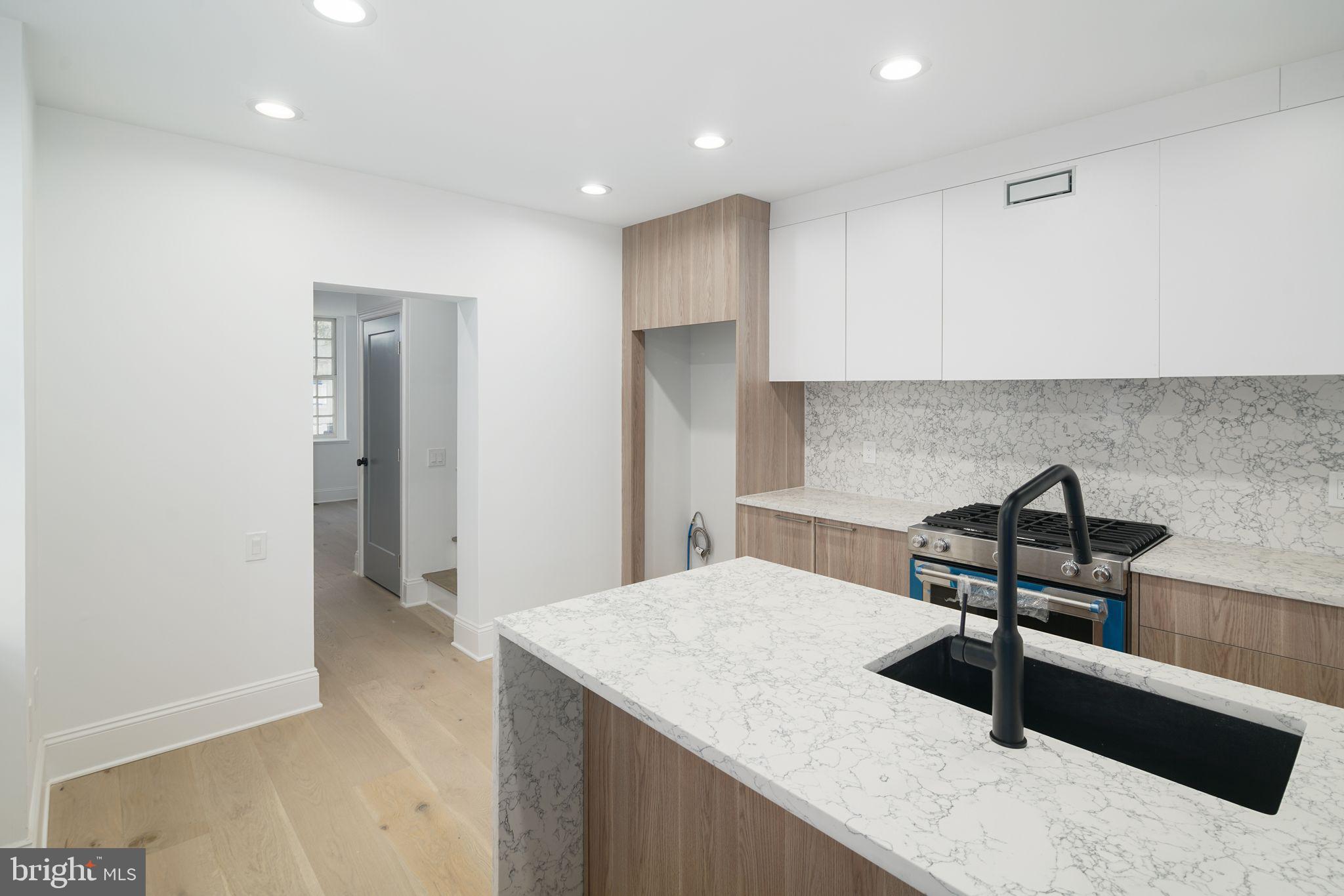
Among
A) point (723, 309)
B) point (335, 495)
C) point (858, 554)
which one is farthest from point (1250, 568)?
point (335, 495)

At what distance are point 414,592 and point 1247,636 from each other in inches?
173

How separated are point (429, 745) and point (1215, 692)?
267cm

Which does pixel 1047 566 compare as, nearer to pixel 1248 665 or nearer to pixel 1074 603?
pixel 1074 603

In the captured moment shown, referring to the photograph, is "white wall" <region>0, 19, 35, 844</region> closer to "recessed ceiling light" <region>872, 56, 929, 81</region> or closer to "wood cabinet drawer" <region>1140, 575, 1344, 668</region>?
"recessed ceiling light" <region>872, 56, 929, 81</region>

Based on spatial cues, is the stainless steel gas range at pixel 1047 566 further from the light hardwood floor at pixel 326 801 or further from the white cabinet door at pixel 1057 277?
the light hardwood floor at pixel 326 801

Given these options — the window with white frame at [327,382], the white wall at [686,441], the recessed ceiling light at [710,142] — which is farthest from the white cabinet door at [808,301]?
the window with white frame at [327,382]

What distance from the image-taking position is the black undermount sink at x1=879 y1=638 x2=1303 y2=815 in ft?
3.80

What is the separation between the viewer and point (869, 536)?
10.2 ft

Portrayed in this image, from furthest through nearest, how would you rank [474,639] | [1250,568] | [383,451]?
[383,451] → [474,639] → [1250,568]

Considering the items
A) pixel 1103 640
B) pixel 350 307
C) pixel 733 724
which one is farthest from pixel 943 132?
pixel 350 307

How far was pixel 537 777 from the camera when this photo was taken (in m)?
1.72

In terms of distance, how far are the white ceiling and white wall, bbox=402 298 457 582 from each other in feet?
5.51

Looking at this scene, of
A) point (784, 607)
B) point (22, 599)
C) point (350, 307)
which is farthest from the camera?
point (350, 307)

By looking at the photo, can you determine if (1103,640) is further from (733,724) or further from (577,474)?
(577,474)
